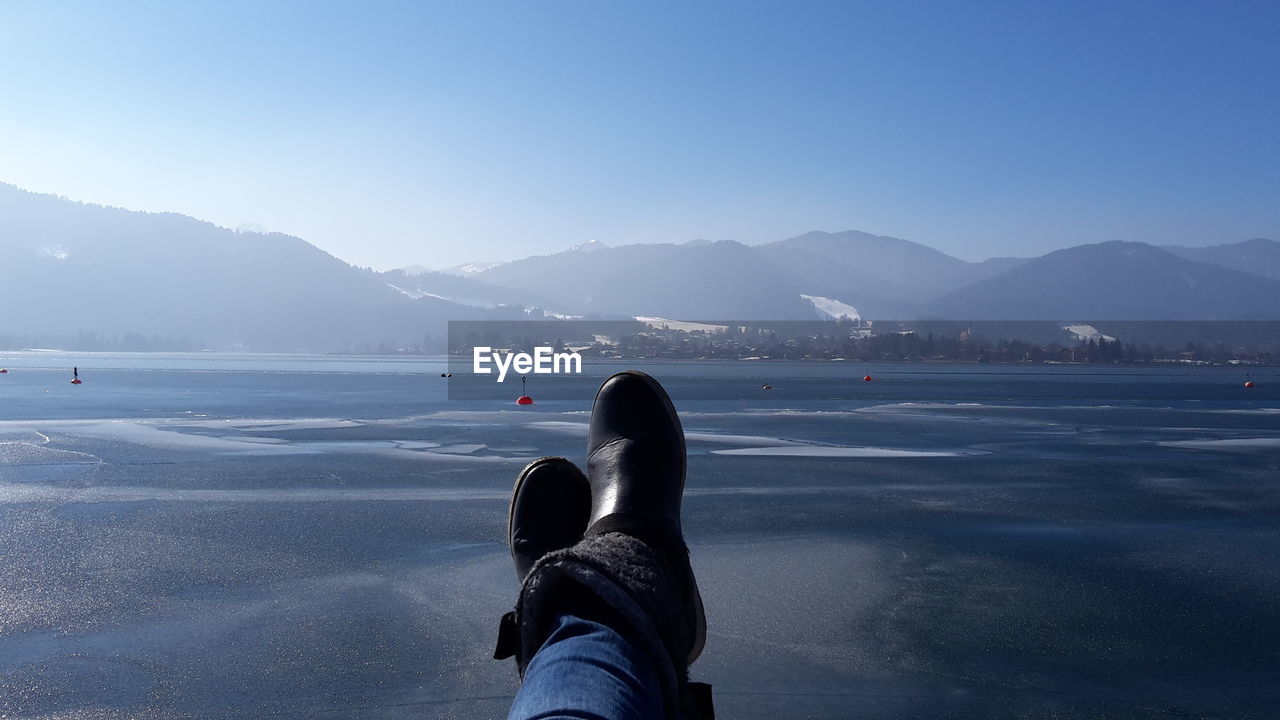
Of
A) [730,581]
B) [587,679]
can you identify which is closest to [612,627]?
[587,679]

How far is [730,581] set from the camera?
4648 millimetres

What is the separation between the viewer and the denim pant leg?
4.84ft

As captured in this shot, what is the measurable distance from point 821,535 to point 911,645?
7.05ft

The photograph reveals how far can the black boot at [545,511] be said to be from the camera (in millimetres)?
3133

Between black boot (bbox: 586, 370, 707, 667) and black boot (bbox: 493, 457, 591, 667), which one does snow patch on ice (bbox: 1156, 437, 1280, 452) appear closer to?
black boot (bbox: 586, 370, 707, 667)

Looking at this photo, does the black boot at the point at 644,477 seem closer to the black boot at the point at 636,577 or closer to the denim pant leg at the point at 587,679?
the black boot at the point at 636,577

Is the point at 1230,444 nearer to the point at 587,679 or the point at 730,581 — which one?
the point at 730,581

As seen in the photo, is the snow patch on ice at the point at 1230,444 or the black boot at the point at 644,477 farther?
the snow patch on ice at the point at 1230,444

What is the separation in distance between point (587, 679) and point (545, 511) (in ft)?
5.47

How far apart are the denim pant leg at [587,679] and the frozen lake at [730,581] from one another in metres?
1.39

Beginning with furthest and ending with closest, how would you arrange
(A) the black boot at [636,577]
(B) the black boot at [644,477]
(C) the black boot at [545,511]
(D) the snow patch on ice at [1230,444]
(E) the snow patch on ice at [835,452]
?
(D) the snow patch on ice at [1230,444], (E) the snow patch on ice at [835,452], (C) the black boot at [545,511], (B) the black boot at [644,477], (A) the black boot at [636,577]

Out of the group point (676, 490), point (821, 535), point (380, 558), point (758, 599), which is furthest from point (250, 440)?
point (676, 490)

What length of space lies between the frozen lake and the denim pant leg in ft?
4.55

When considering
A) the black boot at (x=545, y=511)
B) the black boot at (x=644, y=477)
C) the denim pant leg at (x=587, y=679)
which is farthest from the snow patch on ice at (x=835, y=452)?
the denim pant leg at (x=587, y=679)
